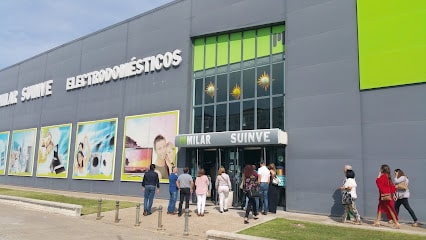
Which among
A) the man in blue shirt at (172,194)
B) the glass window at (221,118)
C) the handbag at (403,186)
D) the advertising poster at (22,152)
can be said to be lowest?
the man in blue shirt at (172,194)

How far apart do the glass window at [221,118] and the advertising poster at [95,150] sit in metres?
7.01

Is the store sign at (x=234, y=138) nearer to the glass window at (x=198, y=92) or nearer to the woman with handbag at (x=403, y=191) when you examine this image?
the glass window at (x=198, y=92)

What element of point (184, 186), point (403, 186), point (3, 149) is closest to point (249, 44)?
point (184, 186)

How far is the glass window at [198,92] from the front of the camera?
18062 millimetres

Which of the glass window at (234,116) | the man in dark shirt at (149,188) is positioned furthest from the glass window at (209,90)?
the man in dark shirt at (149,188)

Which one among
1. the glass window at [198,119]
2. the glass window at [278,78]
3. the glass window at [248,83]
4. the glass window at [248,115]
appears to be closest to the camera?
the glass window at [278,78]

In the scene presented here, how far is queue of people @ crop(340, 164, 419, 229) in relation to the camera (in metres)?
10.7

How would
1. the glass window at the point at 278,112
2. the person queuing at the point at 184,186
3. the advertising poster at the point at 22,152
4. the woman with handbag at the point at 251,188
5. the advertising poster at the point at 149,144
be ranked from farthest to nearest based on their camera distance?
the advertising poster at the point at 22,152 → the advertising poster at the point at 149,144 → the glass window at the point at 278,112 → the person queuing at the point at 184,186 → the woman with handbag at the point at 251,188

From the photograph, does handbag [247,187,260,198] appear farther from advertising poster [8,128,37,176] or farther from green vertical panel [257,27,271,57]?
advertising poster [8,128,37,176]

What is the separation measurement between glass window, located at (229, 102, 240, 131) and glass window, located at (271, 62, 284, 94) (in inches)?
75.5

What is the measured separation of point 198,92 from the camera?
59.7ft

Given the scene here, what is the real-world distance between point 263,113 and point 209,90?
10.9 feet

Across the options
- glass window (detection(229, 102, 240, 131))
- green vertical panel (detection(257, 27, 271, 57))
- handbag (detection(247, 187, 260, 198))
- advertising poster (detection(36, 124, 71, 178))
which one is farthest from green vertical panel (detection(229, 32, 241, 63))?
advertising poster (detection(36, 124, 71, 178))

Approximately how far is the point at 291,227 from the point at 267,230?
2.86ft
